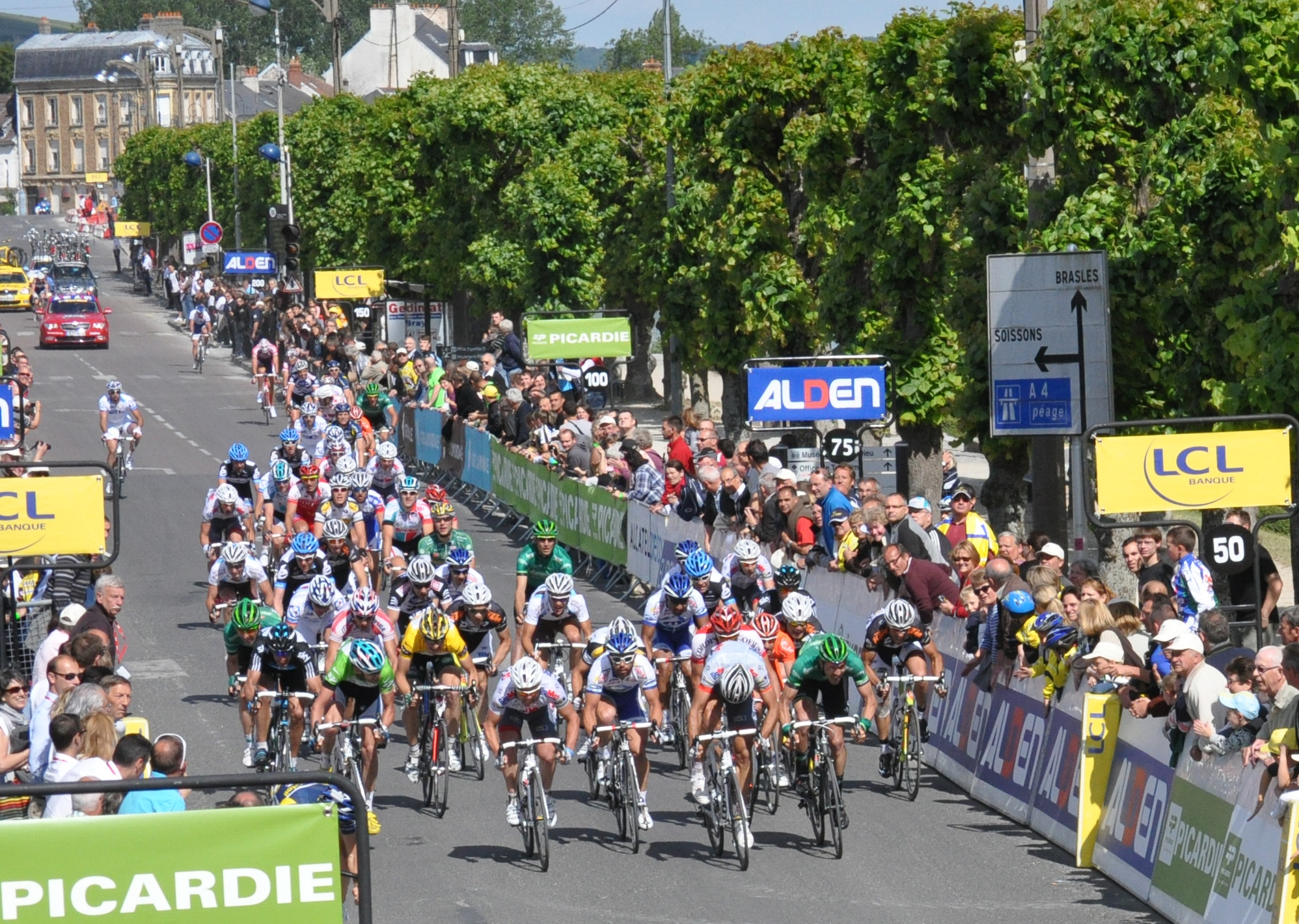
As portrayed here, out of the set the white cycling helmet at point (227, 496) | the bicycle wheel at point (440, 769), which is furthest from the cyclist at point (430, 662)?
the white cycling helmet at point (227, 496)

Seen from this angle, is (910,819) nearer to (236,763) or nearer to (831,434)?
(236,763)

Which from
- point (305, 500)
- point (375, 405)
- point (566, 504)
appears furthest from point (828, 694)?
point (375, 405)

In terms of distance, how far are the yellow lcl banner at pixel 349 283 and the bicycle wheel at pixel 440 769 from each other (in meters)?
38.4

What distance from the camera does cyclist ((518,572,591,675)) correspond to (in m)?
15.3

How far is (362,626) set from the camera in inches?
563

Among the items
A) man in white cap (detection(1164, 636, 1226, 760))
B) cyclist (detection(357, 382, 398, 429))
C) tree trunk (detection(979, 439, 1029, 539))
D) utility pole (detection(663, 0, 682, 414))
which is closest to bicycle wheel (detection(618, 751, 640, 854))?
man in white cap (detection(1164, 636, 1226, 760))

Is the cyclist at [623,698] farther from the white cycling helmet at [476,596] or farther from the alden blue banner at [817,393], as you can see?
the alden blue banner at [817,393]

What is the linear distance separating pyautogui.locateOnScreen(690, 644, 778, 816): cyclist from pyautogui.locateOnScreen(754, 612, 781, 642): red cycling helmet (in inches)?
41.6

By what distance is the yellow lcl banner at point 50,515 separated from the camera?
15.7 meters

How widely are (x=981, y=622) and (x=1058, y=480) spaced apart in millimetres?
4085

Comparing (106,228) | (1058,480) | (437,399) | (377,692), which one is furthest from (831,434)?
(106,228)

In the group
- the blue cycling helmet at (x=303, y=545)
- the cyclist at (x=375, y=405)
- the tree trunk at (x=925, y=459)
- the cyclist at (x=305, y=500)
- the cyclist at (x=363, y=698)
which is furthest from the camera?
the cyclist at (x=375, y=405)

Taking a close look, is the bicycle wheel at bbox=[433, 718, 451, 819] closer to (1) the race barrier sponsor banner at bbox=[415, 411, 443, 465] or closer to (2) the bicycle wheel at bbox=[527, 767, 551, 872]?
(2) the bicycle wheel at bbox=[527, 767, 551, 872]

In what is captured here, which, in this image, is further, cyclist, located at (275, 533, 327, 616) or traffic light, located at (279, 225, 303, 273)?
traffic light, located at (279, 225, 303, 273)
